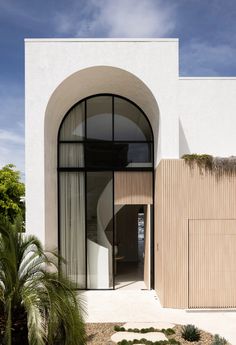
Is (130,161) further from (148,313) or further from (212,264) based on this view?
(148,313)

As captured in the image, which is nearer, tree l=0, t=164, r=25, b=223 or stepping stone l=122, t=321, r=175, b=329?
stepping stone l=122, t=321, r=175, b=329

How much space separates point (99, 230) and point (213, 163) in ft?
14.1

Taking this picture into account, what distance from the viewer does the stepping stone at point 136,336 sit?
6.66 metres

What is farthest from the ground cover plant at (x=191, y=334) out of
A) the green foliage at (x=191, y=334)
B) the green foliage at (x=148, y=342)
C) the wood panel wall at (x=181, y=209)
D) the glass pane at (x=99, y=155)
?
the glass pane at (x=99, y=155)

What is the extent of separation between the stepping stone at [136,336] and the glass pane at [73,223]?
3.82 m

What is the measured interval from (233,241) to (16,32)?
28.3ft

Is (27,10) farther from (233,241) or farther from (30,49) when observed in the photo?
(233,241)

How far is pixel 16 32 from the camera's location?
9516 millimetres

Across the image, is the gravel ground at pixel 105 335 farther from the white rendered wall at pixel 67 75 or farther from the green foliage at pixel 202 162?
Answer: the green foliage at pixel 202 162

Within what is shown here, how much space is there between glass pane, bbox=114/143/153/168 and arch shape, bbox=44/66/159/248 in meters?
0.40

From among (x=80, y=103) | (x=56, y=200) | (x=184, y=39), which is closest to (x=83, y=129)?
(x=80, y=103)

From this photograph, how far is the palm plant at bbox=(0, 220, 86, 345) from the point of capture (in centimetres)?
535

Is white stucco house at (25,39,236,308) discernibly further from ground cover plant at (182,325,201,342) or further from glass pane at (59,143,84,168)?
ground cover plant at (182,325,201,342)

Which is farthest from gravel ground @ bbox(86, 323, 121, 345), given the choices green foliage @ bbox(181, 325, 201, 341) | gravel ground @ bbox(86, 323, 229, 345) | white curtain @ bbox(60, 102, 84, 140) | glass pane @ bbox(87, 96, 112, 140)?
white curtain @ bbox(60, 102, 84, 140)
